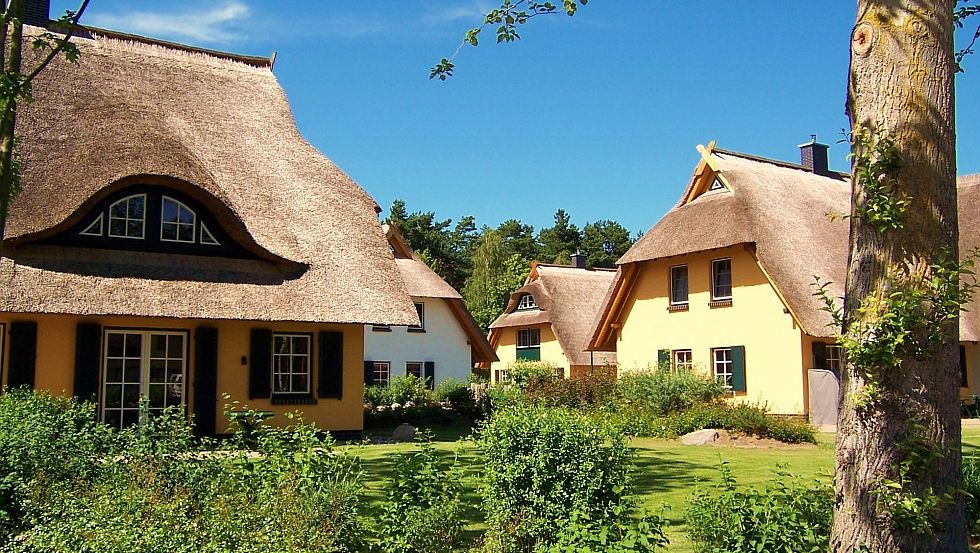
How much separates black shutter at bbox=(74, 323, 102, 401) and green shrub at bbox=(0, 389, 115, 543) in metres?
6.10

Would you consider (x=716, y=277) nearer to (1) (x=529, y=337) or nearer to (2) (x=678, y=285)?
(2) (x=678, y=285)

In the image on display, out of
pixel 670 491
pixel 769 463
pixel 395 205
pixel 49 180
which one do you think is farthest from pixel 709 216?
pixel 395 205

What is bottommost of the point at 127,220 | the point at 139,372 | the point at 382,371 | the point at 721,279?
the point at 382,371

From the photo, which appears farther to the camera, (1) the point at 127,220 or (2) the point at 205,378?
(2) the point at 205,378

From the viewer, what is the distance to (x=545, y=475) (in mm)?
6598

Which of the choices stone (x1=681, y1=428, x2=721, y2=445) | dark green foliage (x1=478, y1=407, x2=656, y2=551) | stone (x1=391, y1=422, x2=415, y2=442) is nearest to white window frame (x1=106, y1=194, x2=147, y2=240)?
stone (x1=391, y1=422, x2=415, y2=442)

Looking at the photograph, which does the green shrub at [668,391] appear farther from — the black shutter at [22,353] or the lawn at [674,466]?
the black shutter at [22,353]

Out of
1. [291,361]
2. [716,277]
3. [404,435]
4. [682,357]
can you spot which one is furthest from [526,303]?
[291,361]

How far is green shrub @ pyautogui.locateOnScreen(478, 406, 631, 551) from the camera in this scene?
21.2ft

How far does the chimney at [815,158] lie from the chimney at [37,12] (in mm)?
22652

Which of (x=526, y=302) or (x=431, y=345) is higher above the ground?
(x=526, y=302)

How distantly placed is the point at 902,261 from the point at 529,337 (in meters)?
33.1

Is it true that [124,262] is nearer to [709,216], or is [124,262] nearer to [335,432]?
[335,432]

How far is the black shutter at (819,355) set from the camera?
20922 mm
